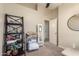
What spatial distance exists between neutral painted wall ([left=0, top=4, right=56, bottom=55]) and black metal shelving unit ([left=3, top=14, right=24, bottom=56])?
0.19 ft

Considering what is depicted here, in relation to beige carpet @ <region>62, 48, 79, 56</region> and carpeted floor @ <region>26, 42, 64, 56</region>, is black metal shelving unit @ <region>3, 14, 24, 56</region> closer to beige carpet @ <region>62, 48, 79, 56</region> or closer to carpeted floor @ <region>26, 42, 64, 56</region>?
carpeted floor @ <region>26, 42, 64, 56</region>

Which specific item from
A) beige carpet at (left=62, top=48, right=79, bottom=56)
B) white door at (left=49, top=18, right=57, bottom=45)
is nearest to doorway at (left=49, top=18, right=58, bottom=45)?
white door at (left=49, top=18, right=57, bottom=45)

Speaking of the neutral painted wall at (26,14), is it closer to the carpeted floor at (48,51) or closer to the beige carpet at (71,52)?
the carpeted floor at (48,51)

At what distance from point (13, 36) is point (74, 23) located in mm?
881

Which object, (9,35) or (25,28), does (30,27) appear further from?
(9,35)

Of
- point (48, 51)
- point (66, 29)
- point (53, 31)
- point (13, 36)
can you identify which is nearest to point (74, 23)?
point (66, 29)

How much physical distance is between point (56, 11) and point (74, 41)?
50cm

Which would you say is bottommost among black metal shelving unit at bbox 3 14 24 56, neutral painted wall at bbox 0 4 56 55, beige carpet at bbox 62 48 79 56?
beige carpet at bbox 62 48 79 56

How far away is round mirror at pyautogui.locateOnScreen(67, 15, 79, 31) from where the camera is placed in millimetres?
1589

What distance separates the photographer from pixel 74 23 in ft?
5.28

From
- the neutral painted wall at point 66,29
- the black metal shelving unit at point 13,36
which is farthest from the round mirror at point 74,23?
the black metal shelving unit at point 13,36

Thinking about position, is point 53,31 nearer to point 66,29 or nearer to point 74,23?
point 66,29

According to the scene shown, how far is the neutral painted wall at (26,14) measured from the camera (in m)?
1.53

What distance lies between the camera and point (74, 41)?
158 centimetres
